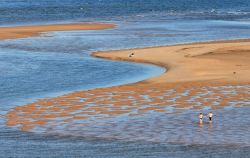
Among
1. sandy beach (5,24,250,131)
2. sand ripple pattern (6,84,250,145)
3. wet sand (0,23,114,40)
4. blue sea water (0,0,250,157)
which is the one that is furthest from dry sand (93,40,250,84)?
wet sand (0,23,114,40)

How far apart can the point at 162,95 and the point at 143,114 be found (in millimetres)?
4789

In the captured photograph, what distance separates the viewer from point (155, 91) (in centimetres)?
3978

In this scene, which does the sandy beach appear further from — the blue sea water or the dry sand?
the blue sea water

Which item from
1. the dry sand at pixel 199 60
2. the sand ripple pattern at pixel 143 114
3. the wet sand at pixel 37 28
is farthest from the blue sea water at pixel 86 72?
the wet sand at pixel 37 28

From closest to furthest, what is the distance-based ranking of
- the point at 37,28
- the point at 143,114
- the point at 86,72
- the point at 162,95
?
the point at 143,114 → the point at 162,95 → the point at 86,72 → the point at 37,28

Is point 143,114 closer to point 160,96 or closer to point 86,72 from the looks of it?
point 160,96

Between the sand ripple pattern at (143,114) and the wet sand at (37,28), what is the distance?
35165mm

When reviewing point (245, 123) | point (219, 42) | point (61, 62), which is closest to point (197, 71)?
point (61, 62)

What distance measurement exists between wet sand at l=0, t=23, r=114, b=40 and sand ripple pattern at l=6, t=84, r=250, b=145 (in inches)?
1384

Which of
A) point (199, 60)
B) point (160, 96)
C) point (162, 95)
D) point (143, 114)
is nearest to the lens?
point (143, 114)

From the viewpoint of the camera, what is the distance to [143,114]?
112 feet

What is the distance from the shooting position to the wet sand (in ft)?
245

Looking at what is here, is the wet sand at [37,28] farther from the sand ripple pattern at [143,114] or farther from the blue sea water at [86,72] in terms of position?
the sand ripple pattern at [143,114]

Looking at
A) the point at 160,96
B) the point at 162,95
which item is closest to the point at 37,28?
the point at 162,95
